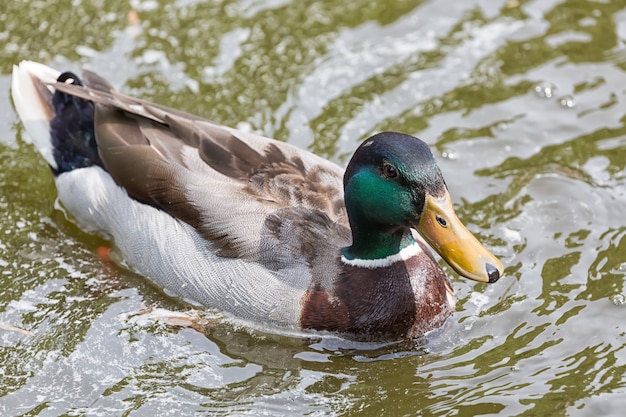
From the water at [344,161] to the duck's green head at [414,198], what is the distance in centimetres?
73

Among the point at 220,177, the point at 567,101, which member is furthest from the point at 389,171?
the point at 567,101

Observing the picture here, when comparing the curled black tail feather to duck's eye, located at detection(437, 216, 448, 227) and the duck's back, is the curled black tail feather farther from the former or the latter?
duck's eye, located at detection(437, 216, 448, 227)

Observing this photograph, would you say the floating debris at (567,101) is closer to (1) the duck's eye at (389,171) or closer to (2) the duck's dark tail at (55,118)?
(1) the duck's eye at (389,171)

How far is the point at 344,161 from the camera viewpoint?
8.48 meters

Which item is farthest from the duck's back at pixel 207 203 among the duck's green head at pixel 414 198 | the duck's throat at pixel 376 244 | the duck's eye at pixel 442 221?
the duck's eye at pixel 442 221

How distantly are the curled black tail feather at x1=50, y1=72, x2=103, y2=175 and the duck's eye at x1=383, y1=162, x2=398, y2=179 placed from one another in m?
2.36

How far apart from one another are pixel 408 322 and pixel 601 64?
3.75 m

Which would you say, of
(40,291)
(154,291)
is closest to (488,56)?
(154,291)

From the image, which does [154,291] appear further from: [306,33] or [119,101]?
[306,33]

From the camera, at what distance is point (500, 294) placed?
7191mm

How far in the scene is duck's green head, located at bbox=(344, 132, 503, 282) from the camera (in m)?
6.30

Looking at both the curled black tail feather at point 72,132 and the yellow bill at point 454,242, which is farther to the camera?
the curled black tail feather at point 72,132

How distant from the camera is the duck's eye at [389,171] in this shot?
21.0 feet

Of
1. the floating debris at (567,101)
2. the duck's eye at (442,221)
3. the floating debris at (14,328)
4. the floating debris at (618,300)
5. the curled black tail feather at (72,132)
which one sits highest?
the curled black tail feather at (72,132)
